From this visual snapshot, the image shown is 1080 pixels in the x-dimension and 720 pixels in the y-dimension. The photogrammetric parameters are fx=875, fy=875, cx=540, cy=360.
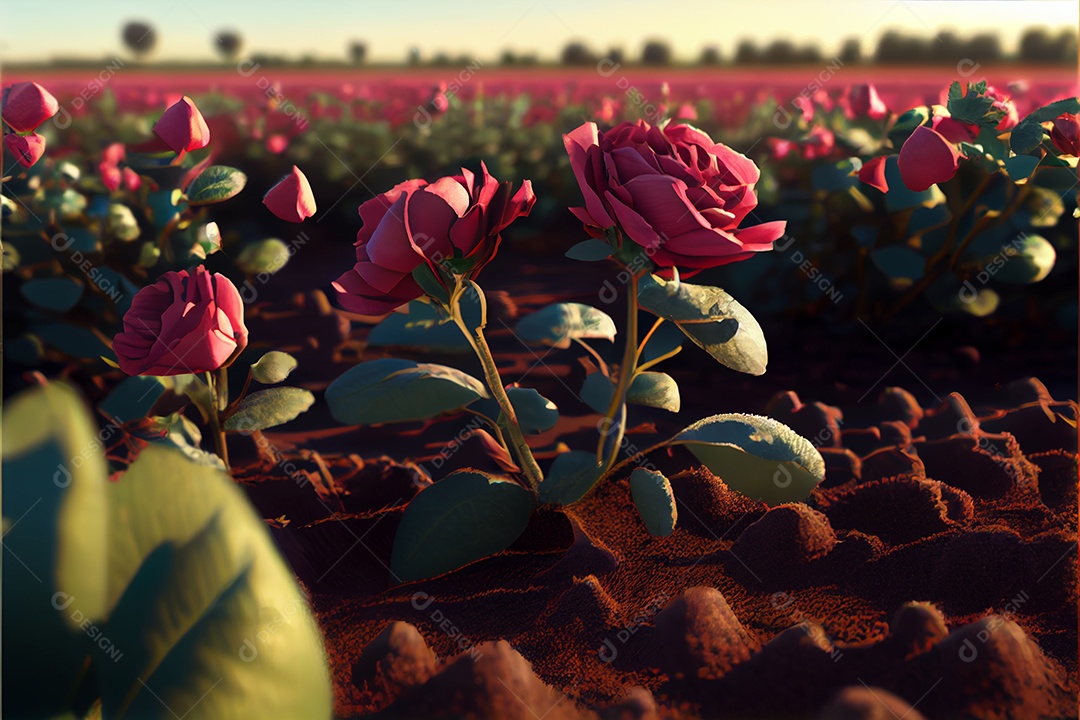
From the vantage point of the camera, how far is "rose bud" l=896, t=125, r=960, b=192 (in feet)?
4.61

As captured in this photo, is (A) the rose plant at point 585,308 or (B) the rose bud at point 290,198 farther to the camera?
(B) the rose bud at point 290,198

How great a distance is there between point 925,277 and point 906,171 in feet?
3.96

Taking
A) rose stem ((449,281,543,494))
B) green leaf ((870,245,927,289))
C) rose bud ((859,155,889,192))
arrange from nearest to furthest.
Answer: rose stem ((449,281,543,494)) < rose bud ((859,155,889,192)) < green leaf ((870,245,927,289))

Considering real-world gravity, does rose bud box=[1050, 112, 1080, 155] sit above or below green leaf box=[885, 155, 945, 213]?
above

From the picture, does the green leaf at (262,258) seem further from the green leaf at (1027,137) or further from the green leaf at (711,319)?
the green leaf at (1027,137)

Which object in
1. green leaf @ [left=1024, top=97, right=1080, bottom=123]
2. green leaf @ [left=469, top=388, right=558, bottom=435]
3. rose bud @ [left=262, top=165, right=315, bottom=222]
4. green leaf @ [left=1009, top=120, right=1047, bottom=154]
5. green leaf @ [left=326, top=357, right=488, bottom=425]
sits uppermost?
green leaf @ [left=1024, top=97, right=1080, bottom=123]

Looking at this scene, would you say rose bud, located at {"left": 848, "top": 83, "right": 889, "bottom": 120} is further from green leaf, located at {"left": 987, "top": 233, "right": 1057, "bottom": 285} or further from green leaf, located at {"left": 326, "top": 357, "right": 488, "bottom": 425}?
green leaf, located at {"left": 326, "top": 357, "right": 488, "bottom": 425}

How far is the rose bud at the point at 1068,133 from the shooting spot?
1.39 metres

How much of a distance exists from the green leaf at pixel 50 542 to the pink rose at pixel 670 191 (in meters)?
0.69

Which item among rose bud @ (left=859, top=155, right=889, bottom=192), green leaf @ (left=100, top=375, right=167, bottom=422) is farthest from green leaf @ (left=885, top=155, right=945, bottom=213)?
green leaf @ (left=100, top=375, right=167, bottom=422)

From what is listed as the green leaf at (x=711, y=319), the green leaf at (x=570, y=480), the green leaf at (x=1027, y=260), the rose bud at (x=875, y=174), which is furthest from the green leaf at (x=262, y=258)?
the green leaf at (x=1027, y=260)

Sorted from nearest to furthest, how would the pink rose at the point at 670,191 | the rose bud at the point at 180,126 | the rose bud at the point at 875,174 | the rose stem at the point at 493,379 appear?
the pink rose at the point at 670,191 → the rose stem at the point at 493,379 → the rose bud at the point at 180,126 → the rose bud at the point at 875,174

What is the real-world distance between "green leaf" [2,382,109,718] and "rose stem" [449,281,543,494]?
62cm

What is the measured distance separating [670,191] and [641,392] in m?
0.39
